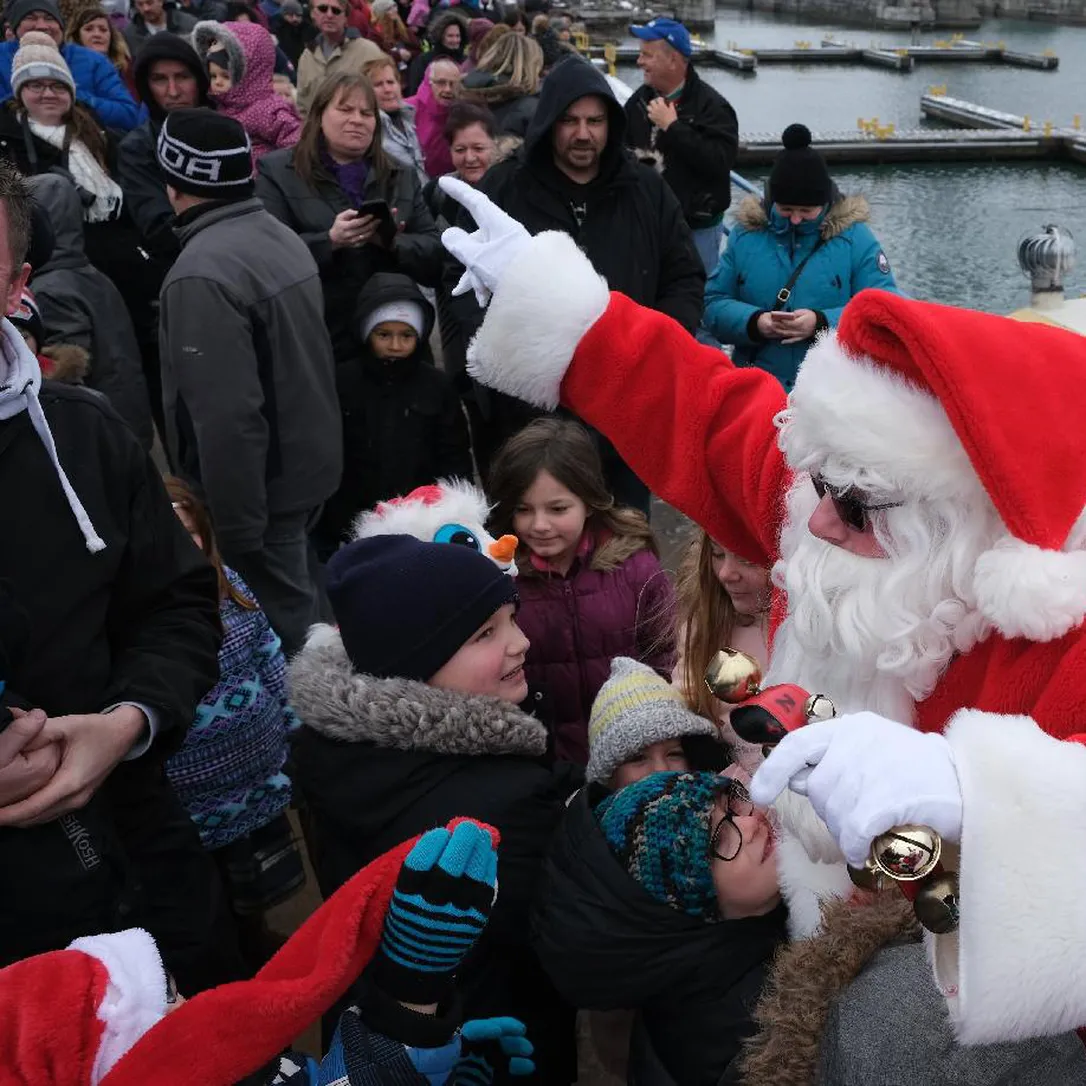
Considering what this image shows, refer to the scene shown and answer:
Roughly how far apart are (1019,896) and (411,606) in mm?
1185

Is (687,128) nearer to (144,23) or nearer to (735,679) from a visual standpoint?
(735,679)

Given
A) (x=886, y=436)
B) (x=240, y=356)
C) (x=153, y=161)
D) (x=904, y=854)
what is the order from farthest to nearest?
(x=153, y=161) < (x=240, y=356) < (x=886, y=436) < (x=904, y=854)

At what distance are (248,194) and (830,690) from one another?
2.40 meters

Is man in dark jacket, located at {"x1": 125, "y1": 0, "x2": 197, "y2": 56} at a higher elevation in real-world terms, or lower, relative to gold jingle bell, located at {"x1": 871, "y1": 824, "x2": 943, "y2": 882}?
higher

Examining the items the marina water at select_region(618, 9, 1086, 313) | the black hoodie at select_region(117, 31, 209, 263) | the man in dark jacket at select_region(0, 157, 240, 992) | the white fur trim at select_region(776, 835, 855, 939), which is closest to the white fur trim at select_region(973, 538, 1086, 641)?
the white fur trim at select_region(776, 835, 855, 939)

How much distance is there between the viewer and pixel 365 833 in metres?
1.93

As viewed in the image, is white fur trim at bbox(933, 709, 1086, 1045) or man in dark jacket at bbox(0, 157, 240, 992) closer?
white fur trim at bbox(933, 709, 1086, 1045)

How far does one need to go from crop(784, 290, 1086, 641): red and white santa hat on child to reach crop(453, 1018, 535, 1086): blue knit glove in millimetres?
950

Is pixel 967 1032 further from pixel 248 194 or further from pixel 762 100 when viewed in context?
pixel 762 100

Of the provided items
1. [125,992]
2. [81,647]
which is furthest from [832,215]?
[125,992]

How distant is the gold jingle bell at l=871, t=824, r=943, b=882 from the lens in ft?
3.57

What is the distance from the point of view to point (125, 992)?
1.23 metres

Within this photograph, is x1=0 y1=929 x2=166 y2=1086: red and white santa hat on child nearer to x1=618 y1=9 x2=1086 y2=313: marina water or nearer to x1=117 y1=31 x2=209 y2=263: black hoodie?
x1=117 y1=31 x2=209 y2=263: black hoodie

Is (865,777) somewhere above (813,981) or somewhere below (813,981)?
above
